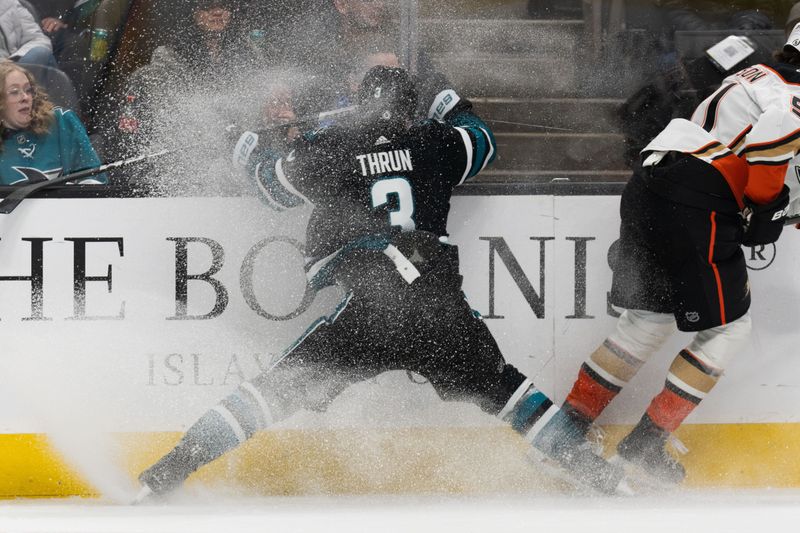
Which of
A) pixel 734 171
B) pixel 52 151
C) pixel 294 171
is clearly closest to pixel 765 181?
pixel 734 171

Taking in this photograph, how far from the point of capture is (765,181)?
3.09m

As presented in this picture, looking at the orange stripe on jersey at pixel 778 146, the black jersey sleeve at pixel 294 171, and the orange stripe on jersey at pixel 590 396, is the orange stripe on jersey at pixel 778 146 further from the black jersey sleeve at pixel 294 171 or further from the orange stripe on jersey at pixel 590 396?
the black jersey sleeve at pixel 294 171

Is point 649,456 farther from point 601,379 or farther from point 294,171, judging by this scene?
point 294,171

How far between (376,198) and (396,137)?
19 centimetres

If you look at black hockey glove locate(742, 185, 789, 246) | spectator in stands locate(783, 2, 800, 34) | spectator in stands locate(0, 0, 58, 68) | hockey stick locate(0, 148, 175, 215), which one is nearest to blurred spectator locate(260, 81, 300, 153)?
hockey stick locate(0, 148, 175, 215)

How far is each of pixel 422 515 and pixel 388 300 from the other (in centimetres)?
62

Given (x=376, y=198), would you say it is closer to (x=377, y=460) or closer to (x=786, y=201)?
(x=377, y=460)

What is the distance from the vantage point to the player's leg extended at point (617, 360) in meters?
3.36

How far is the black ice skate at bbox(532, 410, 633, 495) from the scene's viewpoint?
308 cm

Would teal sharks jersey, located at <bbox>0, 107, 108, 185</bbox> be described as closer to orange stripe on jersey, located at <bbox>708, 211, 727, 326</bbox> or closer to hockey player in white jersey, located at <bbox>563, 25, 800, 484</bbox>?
hockey player in white jersey, located at <bbox>563, 25, 800, 484</bbox>

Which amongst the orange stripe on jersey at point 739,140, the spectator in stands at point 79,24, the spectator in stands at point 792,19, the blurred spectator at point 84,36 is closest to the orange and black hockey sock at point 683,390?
the orange stripe on jersey at point 739,140

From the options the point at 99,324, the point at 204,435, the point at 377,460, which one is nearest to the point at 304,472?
the point at 377,460

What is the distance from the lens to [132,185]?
133 inches

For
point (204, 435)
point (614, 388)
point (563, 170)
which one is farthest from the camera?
point (563, 170)
